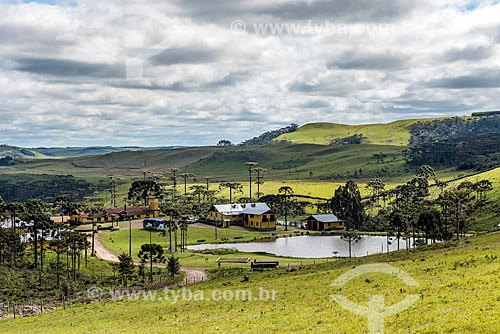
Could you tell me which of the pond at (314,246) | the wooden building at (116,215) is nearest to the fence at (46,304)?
the pond at (314,246)

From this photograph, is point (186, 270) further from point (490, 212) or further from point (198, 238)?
point (490, 212)

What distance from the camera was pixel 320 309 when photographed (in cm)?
3384

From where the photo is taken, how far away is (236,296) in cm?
4728

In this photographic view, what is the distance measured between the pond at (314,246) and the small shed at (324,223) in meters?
18.0

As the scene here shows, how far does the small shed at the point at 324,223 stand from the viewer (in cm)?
14504

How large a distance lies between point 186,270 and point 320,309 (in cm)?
4676

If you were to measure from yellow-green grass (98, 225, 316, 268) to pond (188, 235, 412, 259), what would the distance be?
19.2 ft

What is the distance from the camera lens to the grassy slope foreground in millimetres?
25828

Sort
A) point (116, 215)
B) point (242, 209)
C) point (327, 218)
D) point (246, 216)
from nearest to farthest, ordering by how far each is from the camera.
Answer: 1. point (327, 218)
2. point (246, 216)
3. point (116, 215)
4. point (242, 209)

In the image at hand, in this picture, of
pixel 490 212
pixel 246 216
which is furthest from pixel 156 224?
pixel 490 212

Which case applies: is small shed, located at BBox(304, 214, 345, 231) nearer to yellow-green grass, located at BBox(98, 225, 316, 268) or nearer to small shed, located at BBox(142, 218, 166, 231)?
yellow-green grass, located at BBox(98, 225, 316, 268)

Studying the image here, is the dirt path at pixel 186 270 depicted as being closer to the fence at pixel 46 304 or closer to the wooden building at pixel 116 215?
the fence at pixel 46 304

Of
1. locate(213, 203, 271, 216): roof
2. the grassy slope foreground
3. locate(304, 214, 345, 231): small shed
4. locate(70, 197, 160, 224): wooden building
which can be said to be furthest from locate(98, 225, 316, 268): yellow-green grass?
the grassy slope foreground

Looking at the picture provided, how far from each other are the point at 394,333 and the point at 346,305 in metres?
9.43
